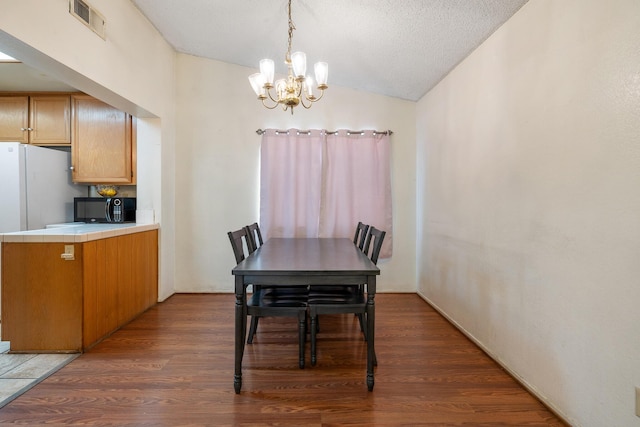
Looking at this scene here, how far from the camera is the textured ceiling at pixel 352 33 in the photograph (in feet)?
7.27

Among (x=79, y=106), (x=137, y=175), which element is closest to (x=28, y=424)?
(x=137, y=175)

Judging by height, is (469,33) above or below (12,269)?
above

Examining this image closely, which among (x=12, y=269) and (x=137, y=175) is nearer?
(x=12, y=269)

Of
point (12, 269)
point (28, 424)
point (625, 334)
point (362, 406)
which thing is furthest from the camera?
point (12, 269)

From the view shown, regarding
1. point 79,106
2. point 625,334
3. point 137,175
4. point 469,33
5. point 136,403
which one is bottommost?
point 136,403

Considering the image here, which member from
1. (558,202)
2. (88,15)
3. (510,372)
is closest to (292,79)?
(88,15)

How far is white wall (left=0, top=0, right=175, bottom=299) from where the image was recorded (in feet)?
5.84

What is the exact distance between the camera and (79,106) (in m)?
3.33

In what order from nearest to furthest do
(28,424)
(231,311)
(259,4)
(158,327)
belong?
(28,424)
(259,4)
(158,327)
(231,311)

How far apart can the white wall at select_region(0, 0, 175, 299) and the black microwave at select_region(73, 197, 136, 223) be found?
0.23 metres

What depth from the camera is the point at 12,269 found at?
2227 mm

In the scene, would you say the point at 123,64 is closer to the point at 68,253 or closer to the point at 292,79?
the point at 292,79

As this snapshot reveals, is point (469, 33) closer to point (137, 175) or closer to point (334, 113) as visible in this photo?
point (334, 113)

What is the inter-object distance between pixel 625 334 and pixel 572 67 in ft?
4.13
